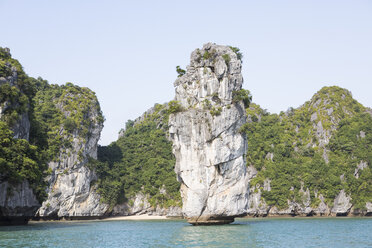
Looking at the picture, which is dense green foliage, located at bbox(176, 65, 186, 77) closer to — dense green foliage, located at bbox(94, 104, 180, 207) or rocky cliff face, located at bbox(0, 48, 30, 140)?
rocky cliff face, located at bbox(0, 48, 30, 140)

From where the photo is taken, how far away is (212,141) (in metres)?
42.6

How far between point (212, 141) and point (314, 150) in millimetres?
39979

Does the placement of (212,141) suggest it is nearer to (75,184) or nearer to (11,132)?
(11,132)

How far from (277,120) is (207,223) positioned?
47.9 metres

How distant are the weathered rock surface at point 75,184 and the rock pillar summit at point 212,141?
28.5 meters

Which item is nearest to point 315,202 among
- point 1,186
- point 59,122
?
point 59,122

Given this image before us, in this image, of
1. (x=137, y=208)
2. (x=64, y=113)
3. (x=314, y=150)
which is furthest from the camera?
(x=137, y=208)

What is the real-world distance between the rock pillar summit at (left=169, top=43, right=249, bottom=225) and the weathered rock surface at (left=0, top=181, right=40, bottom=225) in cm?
1591

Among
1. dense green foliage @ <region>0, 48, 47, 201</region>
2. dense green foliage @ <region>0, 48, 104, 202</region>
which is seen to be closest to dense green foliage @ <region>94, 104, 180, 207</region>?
dense green foliage @ <region>0, 48, 104, 202</region>

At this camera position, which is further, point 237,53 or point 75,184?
point 75,184

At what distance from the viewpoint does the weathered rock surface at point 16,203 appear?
37156mm

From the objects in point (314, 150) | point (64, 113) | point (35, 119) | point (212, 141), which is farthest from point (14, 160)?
point (314, 150)

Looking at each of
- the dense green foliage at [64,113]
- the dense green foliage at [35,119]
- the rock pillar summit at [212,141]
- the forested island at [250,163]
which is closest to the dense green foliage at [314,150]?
the forested island at [250,163]

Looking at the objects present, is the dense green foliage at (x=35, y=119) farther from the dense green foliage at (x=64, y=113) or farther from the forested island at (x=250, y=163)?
Result: the forested island at (x=250, y=163)
